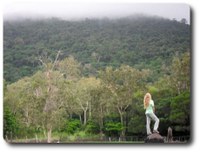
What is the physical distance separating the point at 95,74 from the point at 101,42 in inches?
11.5

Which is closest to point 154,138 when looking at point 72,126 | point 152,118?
point 152,118

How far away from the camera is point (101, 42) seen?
7582mm

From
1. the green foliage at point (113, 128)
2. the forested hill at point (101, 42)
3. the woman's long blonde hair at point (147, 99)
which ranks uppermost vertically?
the forested hill at point (101, 42)

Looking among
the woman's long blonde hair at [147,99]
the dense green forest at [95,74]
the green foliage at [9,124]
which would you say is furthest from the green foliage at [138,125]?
the green foliage at [9,124]

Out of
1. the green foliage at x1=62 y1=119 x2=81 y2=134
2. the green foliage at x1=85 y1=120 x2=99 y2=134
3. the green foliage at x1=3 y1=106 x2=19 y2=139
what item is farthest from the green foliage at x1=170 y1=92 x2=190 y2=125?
the green foliage at x1=3 y1=106 x2=19 y2=139

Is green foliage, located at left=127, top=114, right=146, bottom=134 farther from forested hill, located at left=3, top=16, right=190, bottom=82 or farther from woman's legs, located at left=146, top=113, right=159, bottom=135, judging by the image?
forested hill, located at left=3, top=16, right=190, bottom=82

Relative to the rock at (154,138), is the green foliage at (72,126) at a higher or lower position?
higher

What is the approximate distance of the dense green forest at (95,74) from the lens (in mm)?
7535

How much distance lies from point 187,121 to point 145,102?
16.1 inches

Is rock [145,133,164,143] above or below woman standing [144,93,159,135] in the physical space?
below

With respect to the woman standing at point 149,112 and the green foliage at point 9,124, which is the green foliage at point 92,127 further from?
the green foliage at point 9,124

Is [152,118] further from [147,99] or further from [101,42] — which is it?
[101,42]

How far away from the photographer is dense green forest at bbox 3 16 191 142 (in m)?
7.54
